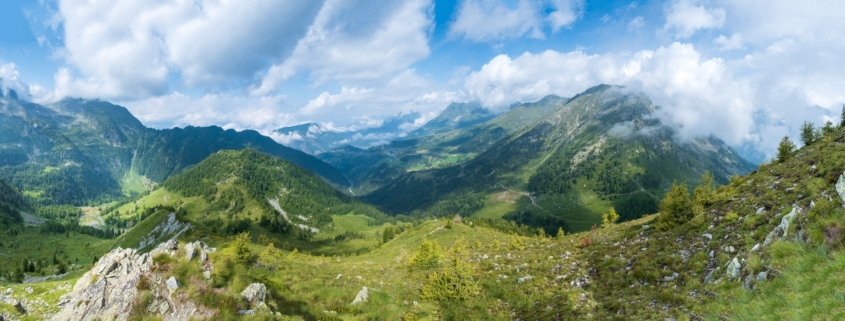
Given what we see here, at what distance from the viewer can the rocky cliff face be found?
1739 centimetres

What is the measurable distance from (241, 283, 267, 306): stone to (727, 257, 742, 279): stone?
25.1 metres

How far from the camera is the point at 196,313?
1731 cm

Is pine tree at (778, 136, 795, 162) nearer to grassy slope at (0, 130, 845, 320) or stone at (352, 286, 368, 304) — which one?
grassy slope at (0, 130, 845, 320)

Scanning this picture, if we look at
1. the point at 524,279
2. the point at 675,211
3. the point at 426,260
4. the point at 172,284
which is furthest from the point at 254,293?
the point at 675,211

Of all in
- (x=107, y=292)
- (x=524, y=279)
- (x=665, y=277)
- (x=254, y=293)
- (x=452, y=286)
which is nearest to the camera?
(x=107, y=292)

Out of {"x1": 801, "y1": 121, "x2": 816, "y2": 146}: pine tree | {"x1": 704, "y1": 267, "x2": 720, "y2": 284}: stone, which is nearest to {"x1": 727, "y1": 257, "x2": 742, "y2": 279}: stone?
{"x1": 704, "y1": 267, "x2": 720, "y2": 284}: stone

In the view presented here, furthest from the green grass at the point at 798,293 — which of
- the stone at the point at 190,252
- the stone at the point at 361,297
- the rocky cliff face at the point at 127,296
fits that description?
the stone at the point at 190,252

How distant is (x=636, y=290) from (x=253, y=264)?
2901cm

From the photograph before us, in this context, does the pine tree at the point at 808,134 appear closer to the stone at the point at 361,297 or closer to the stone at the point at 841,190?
the stone at the point at 841,190

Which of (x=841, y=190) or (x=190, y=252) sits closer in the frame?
(x=841, y=190)

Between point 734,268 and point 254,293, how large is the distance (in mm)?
25869

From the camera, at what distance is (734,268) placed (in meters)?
15.8

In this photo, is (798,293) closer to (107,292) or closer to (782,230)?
(782,230)

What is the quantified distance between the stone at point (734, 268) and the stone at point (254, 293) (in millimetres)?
25083
